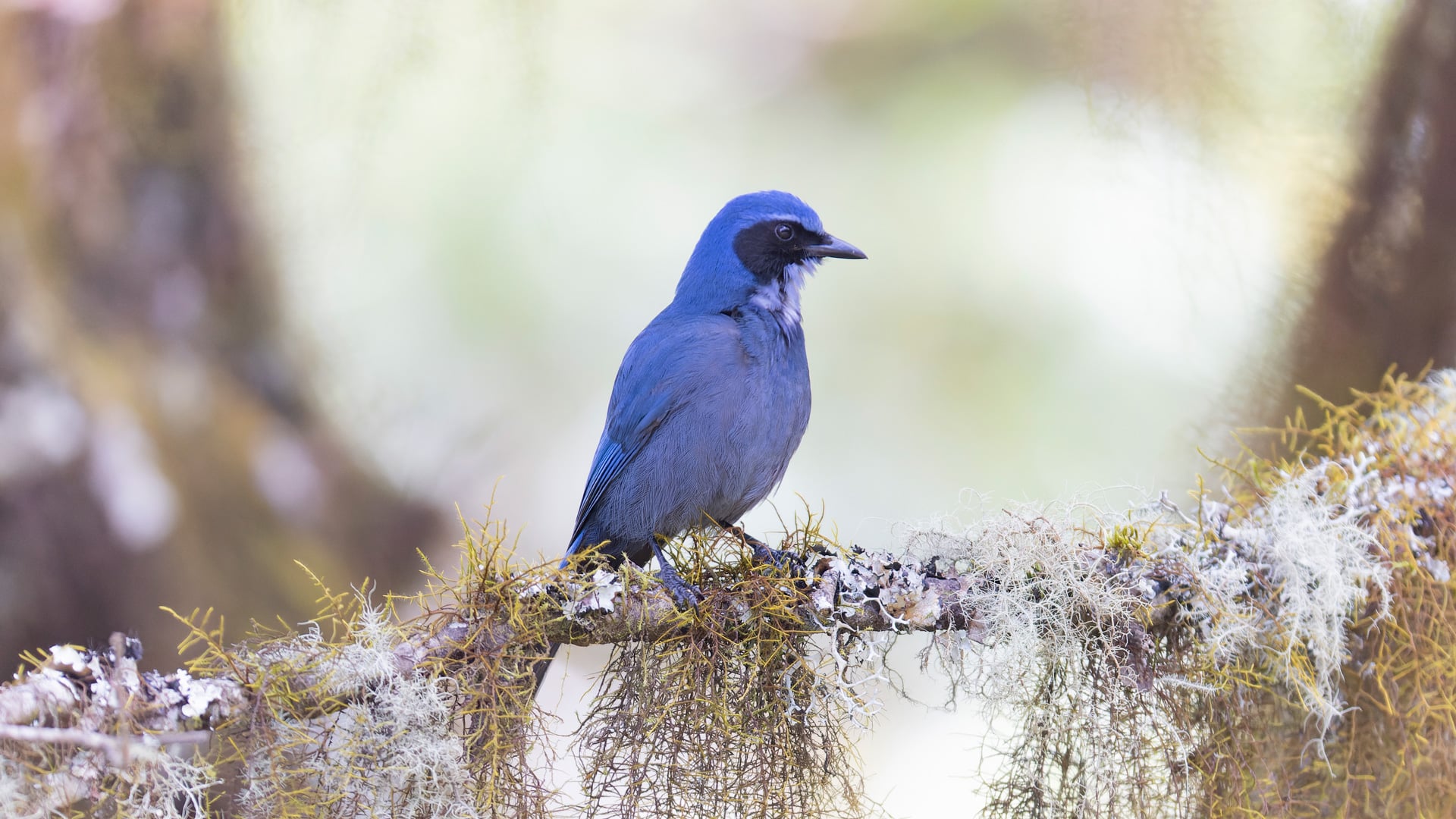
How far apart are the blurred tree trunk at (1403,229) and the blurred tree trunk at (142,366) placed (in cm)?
296

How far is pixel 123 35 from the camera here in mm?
3121

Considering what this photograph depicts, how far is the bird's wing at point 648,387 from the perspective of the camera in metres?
2.09

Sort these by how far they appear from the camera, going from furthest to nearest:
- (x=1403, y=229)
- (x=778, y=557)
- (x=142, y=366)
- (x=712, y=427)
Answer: (x=142, y=366) → (x=1403, y=229) → (x=712, y=427) → (x=778, y=557)

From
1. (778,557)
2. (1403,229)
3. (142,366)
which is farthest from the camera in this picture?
(142,366)

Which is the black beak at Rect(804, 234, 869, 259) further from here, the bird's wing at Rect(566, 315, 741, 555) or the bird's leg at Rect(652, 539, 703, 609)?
the bird's leg at Rect(652, 539, 703, 609)

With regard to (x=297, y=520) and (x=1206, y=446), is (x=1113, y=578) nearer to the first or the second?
(x=1206, y=446)

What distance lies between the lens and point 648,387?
2.15 meters

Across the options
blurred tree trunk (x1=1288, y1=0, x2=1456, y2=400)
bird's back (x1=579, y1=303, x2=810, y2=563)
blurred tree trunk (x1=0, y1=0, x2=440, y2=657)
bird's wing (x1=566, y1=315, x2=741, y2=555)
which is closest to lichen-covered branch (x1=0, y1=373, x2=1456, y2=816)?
bird's back (x1=579, y1=303, x2=810, y2=563)

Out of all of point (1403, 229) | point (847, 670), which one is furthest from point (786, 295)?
point (1403, 229)

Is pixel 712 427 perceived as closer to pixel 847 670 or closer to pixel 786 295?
pixel 786 295

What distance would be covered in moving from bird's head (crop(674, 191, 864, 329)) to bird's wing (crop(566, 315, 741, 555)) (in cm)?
10

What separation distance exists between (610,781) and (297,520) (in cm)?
227

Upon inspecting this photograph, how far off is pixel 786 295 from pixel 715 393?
0.33m

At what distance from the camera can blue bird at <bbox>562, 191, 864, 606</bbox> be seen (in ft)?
6.68
